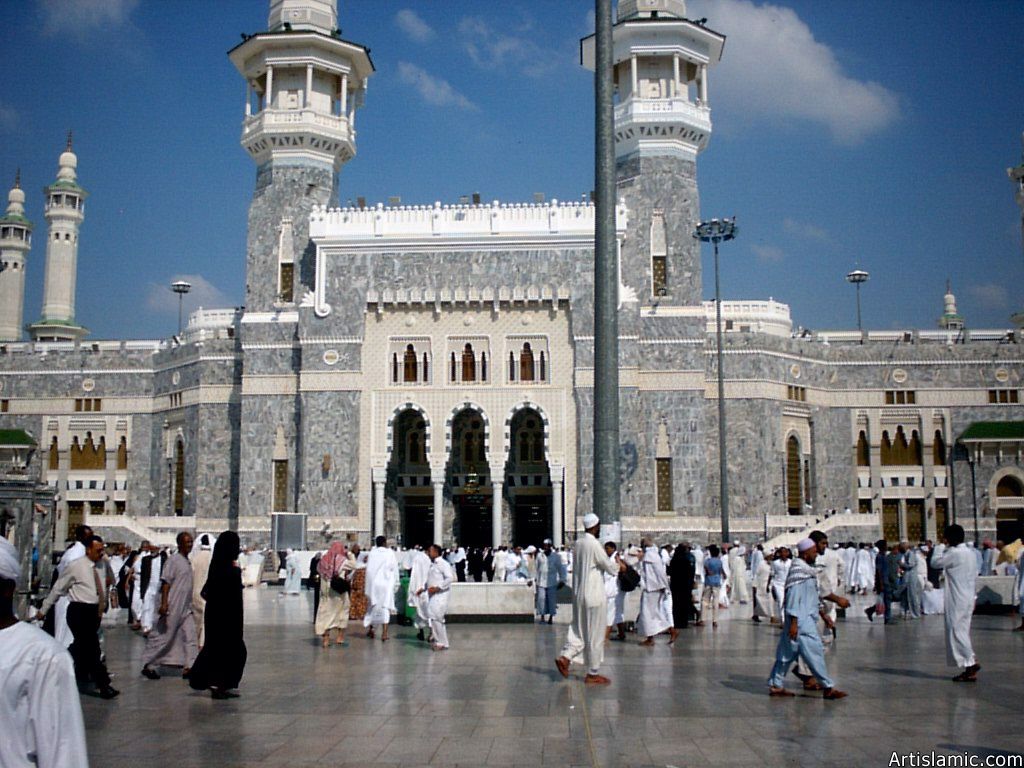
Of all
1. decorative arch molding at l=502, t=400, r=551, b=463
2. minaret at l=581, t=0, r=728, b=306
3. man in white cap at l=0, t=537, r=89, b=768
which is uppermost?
minaret at l=581, t=0, r=728, b=306

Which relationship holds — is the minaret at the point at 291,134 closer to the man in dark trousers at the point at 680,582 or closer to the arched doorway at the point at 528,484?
the arched doorway at the point at 528,484

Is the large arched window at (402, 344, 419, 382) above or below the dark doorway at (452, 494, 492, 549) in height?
above

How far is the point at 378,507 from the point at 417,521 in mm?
3285

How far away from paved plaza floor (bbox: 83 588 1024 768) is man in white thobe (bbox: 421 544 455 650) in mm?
271

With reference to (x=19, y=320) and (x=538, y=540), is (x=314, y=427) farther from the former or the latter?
(x=19, y=320)

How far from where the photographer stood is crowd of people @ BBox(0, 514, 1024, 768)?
9.86ft

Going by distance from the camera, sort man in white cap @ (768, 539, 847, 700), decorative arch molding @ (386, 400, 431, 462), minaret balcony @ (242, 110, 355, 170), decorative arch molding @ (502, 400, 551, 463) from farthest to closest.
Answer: minaret balcony @ (242, 110, 355, 170)
decorative arch molding @ (386, 400, 431, 462)
decorative arch molding @ (502, 400, 551, 463)
man in white cap @ (768, 539, 847, 700)

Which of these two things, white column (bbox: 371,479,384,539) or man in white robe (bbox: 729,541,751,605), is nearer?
man in white robe (bbox: 729,541,751,605)

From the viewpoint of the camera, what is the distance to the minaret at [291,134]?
3647 cm

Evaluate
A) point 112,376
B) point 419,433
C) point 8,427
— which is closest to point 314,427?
point 419,433

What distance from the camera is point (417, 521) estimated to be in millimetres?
36375

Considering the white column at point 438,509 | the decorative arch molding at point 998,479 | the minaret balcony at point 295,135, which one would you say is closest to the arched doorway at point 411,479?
the white column at point 438,509

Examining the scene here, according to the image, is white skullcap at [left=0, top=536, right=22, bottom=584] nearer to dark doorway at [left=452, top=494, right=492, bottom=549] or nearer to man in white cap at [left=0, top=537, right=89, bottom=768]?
man in white cap at [left=0, top=537, right=89, bottom=768]

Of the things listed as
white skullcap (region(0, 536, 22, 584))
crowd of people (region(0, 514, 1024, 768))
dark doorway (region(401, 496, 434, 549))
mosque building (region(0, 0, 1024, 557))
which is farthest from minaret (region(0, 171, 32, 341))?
white skullcap (region(0, 536, 22, 584))
